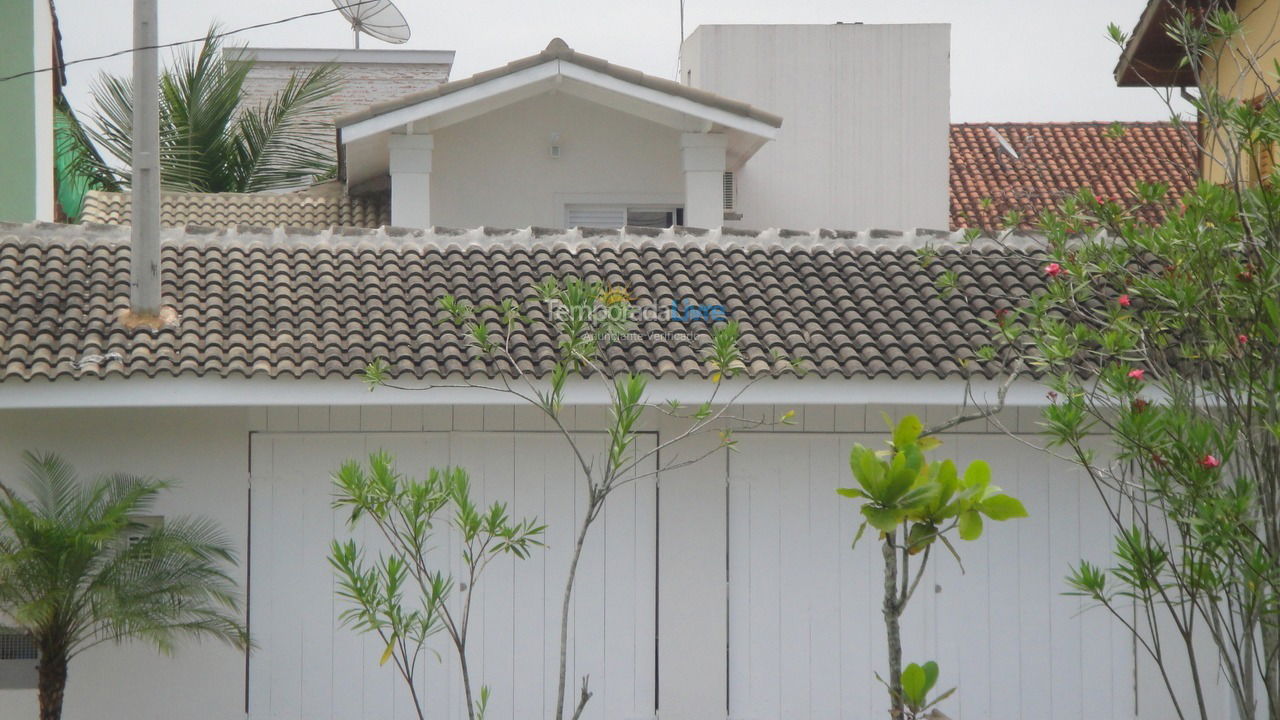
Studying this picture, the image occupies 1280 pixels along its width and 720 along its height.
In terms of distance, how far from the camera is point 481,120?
52.0 feet

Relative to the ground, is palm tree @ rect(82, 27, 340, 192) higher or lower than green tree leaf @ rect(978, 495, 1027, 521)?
higher

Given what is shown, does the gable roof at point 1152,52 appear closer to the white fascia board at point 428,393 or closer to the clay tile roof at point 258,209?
the white fascia board at point 428,393

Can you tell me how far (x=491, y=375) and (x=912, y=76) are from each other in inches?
431

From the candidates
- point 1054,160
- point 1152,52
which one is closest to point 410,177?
point 1152,52

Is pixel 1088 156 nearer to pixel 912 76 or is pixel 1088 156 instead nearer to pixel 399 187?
pixel 912 76

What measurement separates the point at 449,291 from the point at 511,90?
524 centimetres

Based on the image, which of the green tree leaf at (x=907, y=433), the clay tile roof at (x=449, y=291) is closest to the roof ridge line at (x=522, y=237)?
the clay tile roof at (x=449, y=291)

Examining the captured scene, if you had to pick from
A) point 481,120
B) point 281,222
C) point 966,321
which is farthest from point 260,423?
point 281,222

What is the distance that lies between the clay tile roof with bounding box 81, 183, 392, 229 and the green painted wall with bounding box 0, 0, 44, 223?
1.45 metres

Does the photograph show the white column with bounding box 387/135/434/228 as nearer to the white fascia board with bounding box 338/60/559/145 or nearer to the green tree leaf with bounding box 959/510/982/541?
the white fascia board with bounding box 338/60/559/145

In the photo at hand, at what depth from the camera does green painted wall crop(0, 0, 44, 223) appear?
15289 millimetres

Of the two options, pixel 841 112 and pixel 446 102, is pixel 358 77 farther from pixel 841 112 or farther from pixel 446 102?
pixel 446 102

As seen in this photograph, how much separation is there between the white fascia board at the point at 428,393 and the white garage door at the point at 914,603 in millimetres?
892

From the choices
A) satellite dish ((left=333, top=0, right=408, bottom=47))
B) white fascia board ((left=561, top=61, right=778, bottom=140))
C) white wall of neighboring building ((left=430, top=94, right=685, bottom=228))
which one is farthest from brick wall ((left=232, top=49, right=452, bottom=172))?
white fascia board ((left=561, top=61, right=778, bottom=140))
